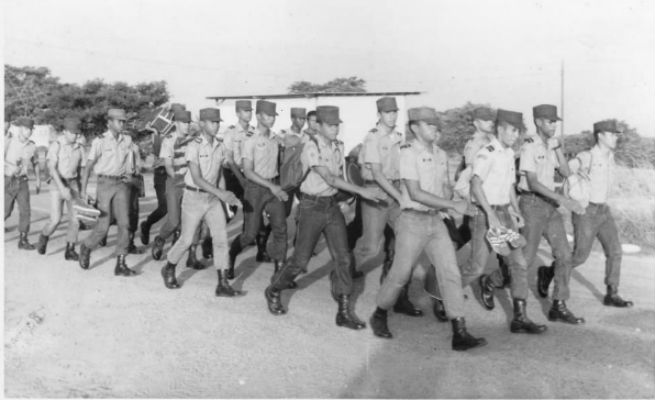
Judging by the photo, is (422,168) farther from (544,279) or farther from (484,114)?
(544,279)

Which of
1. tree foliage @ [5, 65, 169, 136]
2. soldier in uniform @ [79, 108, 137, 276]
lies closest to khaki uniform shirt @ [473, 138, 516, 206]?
soldier in uniform @ [79, 108, 137, 276]

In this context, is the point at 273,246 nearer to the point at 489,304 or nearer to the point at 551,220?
the point at 489,304

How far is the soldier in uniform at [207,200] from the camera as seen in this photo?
274 inches

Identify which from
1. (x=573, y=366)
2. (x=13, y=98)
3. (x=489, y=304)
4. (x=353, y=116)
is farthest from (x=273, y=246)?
(x=13, y=98)

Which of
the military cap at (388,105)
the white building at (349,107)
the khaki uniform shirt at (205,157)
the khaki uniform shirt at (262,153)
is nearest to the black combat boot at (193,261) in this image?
the khaki uniform shirt at (262,153)

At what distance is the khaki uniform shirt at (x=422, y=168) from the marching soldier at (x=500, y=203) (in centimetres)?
38

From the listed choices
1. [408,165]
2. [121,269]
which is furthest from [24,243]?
[408,165]

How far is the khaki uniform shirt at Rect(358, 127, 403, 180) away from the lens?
23.2 ft

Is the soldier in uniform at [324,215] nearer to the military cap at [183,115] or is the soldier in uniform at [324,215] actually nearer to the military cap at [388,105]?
the military cap at [388,105]

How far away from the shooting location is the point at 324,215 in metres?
6.11

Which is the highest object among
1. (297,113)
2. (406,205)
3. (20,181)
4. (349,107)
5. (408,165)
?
(297,113)

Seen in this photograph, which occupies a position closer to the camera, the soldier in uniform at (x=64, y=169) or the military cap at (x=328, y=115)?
the military cap at (x=328, y=115)

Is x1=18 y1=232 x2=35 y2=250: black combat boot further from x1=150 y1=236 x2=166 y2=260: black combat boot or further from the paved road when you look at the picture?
the paved road

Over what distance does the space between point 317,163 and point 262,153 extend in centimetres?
193
